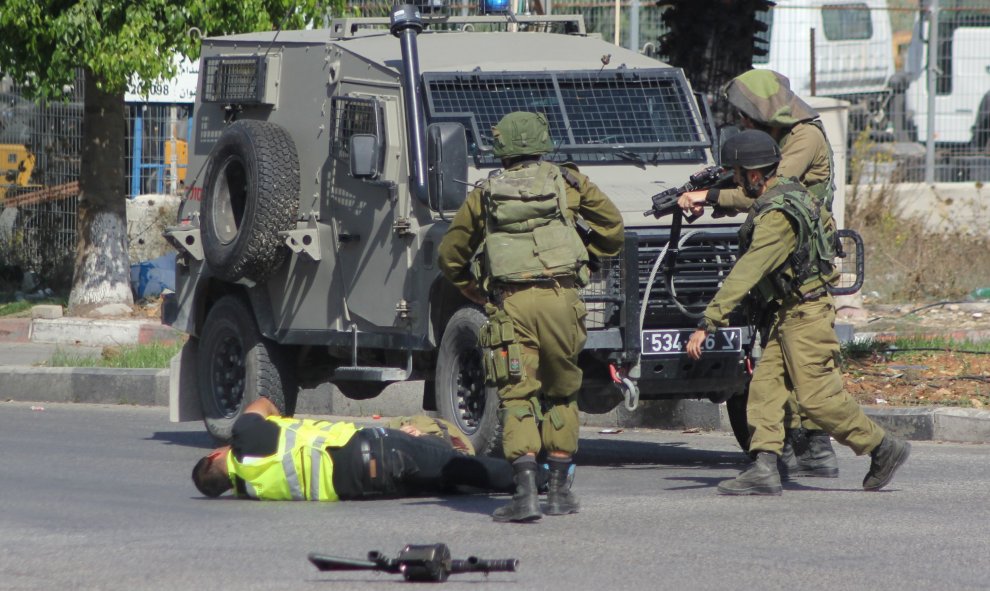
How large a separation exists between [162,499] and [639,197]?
2.82 meters

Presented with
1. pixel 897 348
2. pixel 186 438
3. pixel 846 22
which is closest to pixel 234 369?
pixel 186 438

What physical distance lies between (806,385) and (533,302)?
4.56 ft

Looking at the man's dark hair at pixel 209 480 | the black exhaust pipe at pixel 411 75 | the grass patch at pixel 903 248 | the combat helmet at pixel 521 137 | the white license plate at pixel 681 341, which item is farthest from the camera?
the grass patch at pixel 903 248

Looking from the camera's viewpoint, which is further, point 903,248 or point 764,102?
point 903,248

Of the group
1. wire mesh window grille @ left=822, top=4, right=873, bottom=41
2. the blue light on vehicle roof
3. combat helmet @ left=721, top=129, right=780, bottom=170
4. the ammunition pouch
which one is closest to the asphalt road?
the ammunition pouch

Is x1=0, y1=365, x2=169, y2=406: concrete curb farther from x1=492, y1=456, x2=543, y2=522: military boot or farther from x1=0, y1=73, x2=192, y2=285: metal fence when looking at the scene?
x1=492, y1=456, x2=543, y2=522: military boot

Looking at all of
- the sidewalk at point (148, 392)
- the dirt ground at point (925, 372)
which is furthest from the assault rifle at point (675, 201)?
the dirt ground at point (925, 372)

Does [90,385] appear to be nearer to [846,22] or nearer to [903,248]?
[903,248]

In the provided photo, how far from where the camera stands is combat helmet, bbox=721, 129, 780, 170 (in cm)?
725

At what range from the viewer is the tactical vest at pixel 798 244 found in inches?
281

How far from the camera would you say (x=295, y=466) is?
734 centimetres

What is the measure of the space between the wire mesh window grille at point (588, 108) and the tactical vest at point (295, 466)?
2007mm

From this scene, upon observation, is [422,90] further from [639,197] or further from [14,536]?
[14,536]

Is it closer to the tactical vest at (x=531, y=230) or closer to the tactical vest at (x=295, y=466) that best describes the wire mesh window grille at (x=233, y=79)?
the tactical vest at (x=295, y=466)
